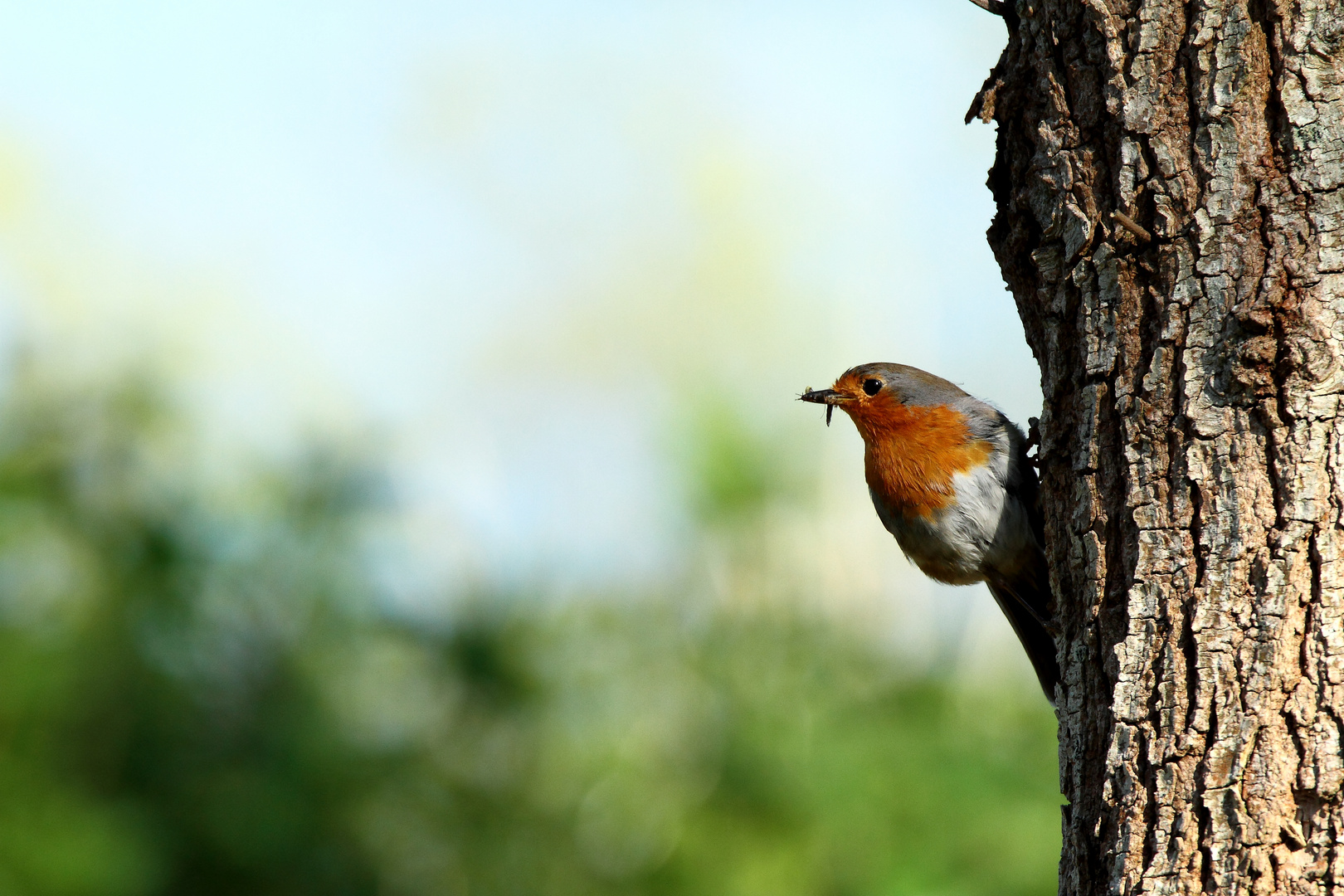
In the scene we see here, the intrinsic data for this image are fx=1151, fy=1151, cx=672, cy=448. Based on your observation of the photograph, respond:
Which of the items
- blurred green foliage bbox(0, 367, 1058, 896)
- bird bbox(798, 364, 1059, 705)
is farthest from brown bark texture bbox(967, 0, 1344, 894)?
blurred green foliage bbox(0, 367, 1058, 896)

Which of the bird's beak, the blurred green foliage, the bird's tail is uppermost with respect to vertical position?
the bird's beak

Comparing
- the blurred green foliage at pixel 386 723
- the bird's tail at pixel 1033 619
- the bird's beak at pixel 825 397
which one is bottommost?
the blurred green foliage at pixel 386 723

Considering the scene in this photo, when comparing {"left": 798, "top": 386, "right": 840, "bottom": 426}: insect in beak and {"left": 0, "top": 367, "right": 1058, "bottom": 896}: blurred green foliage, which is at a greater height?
{"left": 798, "top": 386, "right": 840, "bottom": 426}: insect in beak

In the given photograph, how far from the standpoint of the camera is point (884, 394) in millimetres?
4535

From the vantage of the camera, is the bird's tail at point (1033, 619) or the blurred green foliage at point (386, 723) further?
the blurred green foliage at point (386, 723)

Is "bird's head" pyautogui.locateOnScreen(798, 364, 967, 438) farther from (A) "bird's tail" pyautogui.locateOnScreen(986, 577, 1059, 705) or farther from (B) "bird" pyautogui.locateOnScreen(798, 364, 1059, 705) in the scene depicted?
(A) "bird's tail" pyautogui.locateOnScreen(986, 577, 1059, 705)

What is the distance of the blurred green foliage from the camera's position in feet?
19.0

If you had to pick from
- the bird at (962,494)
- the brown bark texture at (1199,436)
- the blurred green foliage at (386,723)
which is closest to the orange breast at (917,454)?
the bird at (962,494)

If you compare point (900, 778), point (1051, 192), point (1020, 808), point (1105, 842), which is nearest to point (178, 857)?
point (900, 778)

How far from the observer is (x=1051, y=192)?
9.20 feet

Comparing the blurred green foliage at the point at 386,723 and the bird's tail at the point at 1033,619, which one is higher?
the bird's tail at the point at 1033,619

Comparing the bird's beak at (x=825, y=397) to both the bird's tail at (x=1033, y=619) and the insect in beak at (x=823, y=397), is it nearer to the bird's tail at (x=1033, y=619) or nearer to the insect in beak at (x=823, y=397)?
the insect in beak at (x=823, y=397)

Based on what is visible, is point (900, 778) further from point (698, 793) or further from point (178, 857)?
point (178, 857)

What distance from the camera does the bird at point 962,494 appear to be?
4.08 m
